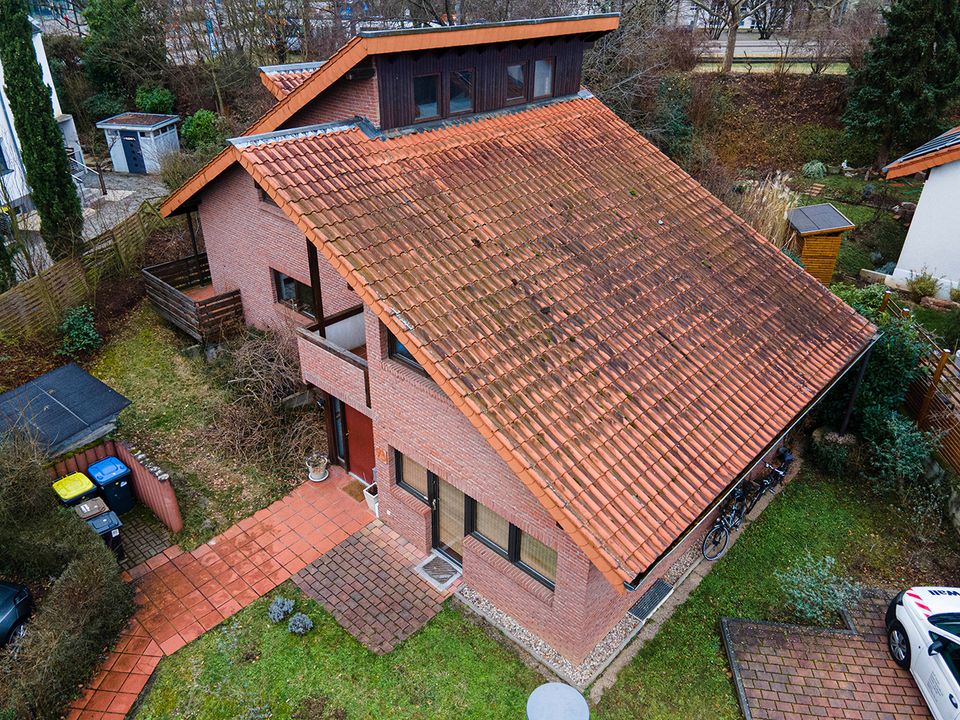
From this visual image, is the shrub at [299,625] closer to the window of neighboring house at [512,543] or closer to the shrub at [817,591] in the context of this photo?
the window of neighboring house at [512,543]

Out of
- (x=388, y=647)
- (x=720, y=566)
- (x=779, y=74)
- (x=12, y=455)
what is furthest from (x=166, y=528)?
(x=779, y=74)

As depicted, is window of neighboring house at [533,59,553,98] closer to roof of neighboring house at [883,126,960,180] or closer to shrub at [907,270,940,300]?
roof of neighboring house at [883,126,960,180]

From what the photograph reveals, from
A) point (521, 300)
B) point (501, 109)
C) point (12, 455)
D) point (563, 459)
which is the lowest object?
point (12, 455)

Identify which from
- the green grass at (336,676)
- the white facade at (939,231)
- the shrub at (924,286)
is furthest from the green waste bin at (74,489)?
the white facade at (939,231)

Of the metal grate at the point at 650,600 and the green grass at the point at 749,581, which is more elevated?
the metal grate at the point at 650,600

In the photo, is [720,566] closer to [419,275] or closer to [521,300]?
[521,300]

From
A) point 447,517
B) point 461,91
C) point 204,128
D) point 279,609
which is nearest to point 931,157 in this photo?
point 461,91
